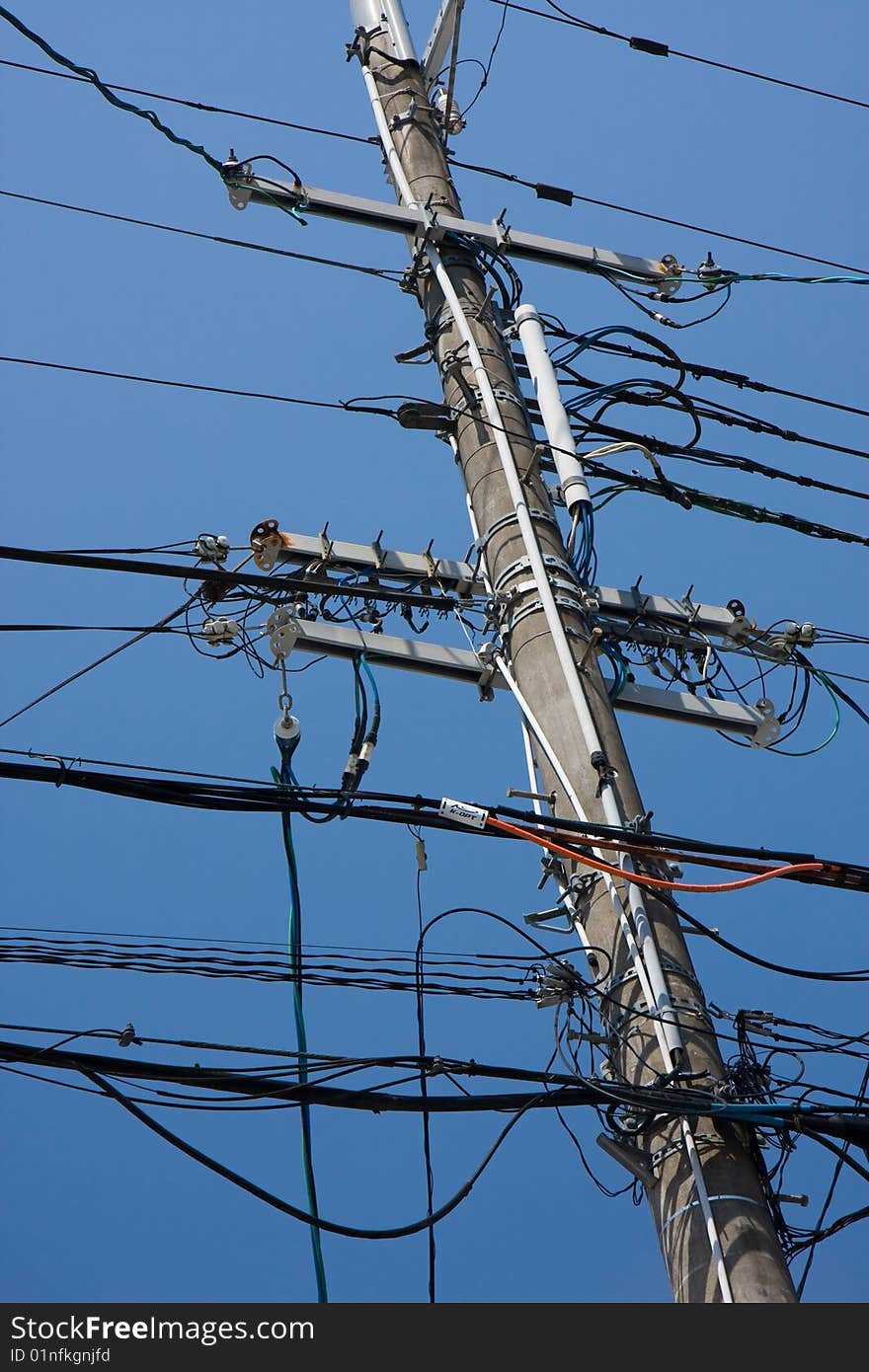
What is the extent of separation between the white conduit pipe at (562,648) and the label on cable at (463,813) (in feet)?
1.92

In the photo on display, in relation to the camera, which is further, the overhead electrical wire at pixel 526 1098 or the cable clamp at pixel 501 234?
the cable clamp at pixel 501 234

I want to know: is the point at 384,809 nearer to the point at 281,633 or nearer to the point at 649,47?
the point at 281,633

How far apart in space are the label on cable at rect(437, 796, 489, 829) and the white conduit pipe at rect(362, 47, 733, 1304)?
584 millimetres

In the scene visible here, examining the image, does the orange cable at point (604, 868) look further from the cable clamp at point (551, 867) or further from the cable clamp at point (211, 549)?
the cable clamp at point (211, 549)

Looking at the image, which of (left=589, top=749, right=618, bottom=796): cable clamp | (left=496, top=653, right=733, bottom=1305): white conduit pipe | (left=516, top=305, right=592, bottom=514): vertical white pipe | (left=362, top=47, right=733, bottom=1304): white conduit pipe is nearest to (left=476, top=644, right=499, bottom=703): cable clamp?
(left=496, top=653, right=733, bottom=1305): white conduit pipe

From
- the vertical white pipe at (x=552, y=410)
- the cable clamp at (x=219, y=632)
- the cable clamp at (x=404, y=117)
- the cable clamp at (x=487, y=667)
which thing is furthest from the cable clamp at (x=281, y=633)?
the cable clamp at (x=404, y=117)

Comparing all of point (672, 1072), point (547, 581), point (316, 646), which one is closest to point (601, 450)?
point (547, 581)

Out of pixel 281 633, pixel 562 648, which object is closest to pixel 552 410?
pixel 562 648

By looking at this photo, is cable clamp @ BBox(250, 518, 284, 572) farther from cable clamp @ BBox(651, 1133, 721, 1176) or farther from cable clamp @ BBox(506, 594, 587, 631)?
cable clamp @ BBox(651, 1133, 721, 1176)

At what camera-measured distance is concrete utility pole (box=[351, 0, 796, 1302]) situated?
563 cm

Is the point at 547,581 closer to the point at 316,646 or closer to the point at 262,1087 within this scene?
the point at 316,646

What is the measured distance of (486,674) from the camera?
7.56m

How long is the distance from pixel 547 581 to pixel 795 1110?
2578 millimetres

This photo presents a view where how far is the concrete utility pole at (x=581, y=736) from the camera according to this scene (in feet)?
18.5
